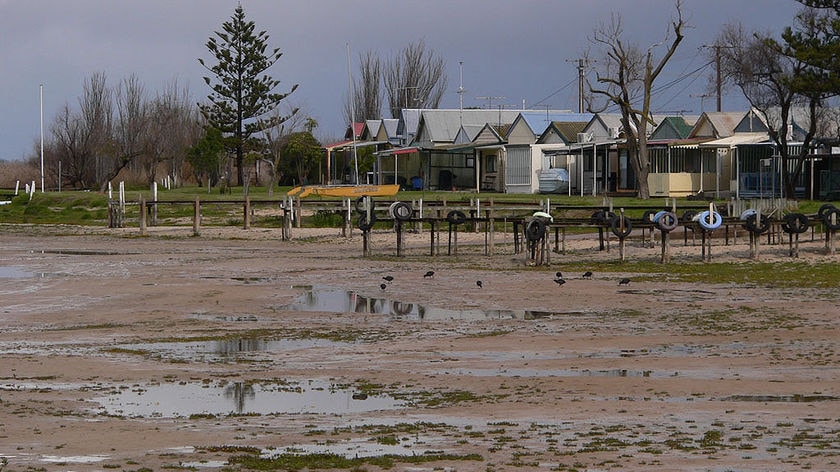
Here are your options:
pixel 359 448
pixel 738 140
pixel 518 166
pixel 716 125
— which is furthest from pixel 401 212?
pixel 518 166

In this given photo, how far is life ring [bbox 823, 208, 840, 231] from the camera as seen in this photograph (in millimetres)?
30422

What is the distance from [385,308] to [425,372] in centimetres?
742

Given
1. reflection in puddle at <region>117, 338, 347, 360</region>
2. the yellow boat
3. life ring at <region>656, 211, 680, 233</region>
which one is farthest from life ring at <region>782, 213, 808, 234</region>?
the yellow boat

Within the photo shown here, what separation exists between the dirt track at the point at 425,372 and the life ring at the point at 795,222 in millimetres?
6321

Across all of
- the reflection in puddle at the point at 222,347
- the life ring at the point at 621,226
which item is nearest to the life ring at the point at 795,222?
the life ring at the point at 621,226

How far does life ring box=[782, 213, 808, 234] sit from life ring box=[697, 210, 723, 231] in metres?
1.54

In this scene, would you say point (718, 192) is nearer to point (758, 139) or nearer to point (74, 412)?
point (758, 139)

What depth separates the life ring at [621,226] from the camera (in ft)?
98.2

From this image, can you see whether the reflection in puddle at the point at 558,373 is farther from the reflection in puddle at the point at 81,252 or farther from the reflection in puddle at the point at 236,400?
the reflection in puddle at the point at 81,252

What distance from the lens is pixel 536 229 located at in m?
29.2

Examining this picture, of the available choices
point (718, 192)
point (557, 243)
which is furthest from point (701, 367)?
point (718, 192)

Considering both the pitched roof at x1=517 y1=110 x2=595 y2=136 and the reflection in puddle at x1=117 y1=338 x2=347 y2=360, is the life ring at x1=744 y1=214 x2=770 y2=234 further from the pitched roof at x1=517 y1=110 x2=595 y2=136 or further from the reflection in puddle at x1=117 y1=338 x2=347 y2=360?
the pitched roof at x1=517 y1=110 x2=595 y2=136

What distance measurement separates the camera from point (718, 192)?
54.1 metres

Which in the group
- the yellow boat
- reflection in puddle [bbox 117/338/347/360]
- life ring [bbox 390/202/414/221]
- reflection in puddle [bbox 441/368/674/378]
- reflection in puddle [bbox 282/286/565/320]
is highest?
the yellow boat
